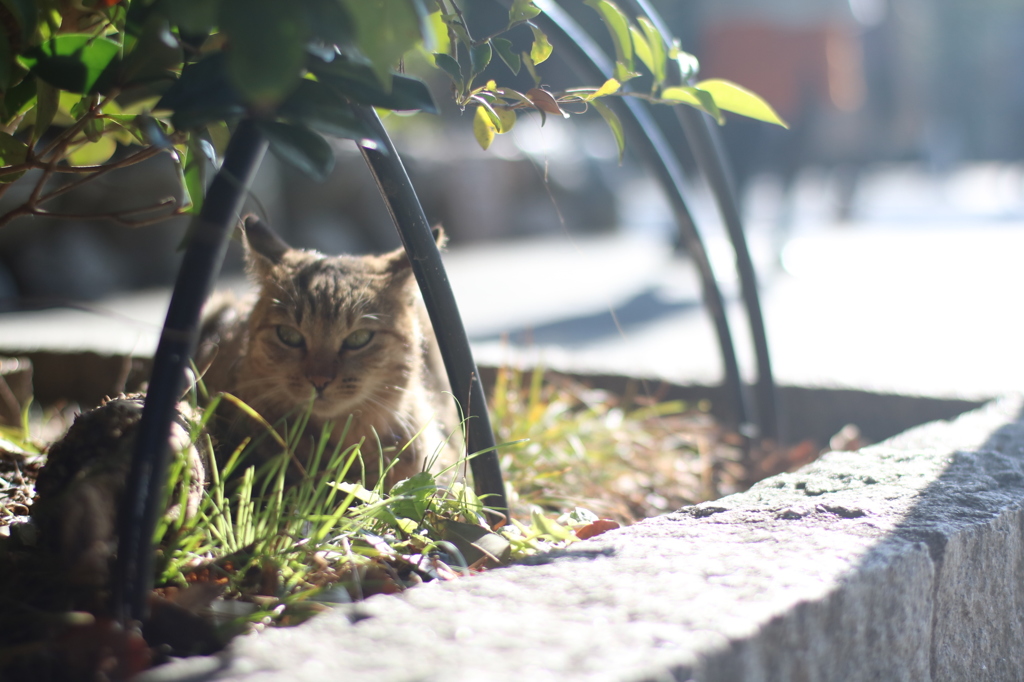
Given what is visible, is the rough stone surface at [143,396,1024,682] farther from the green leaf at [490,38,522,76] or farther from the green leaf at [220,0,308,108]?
the green leaf at [490,38,522,76]

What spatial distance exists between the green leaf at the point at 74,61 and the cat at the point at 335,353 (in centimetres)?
93

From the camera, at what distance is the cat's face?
195 centimetres

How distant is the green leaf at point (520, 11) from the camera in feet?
4.33

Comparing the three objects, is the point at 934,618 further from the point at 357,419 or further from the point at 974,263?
the point at 974,263

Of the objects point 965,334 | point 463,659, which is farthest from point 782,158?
point 463,659

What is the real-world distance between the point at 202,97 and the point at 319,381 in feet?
3.39

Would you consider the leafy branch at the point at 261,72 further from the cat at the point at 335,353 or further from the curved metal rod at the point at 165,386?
the cat at the point at 335,353

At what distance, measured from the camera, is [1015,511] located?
1.43 metres

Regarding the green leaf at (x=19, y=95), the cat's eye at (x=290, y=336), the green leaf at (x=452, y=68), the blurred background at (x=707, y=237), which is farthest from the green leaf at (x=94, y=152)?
the green leaf at (x=452, y=68)

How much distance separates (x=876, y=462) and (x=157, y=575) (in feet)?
4.28

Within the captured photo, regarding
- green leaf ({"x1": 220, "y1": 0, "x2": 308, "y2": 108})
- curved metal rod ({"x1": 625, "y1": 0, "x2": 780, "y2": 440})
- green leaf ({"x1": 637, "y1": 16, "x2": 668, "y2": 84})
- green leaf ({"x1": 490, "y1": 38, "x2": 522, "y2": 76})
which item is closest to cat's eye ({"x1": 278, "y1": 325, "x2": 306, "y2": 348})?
green leaf ({"x1": 490, "y1": 38, "x2": 522, "y2": 76})

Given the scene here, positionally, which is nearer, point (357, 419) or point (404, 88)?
point (404, 88)

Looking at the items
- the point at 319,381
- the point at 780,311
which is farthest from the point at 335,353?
the point at 780,311

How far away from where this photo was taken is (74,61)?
1028 millimetres
